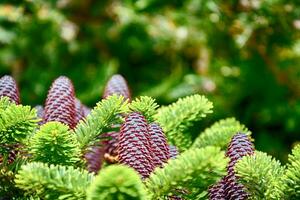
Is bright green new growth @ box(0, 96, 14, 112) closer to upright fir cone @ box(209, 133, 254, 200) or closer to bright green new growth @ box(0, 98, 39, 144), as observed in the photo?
bright green new growth @ box(0, 98, 39, 144)

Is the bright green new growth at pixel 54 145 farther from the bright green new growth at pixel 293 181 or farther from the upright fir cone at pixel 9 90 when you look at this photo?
the bright green new growth at pixel 293 181

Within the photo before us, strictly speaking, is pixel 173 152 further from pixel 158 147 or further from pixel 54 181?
pixel 54 181

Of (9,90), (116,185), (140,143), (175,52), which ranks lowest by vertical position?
(116,185)

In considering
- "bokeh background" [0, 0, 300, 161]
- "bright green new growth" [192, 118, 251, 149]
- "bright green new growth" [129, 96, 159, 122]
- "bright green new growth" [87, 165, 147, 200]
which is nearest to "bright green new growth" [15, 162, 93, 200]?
"bright green new growth" [87, 165, 147, 200]

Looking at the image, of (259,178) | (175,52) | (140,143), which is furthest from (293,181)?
(175,52)

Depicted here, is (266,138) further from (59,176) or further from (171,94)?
(59,176)

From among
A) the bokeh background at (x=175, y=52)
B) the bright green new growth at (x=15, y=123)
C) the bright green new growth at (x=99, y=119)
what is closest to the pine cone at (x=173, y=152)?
the bright green new growth at (x=99, y=119)
